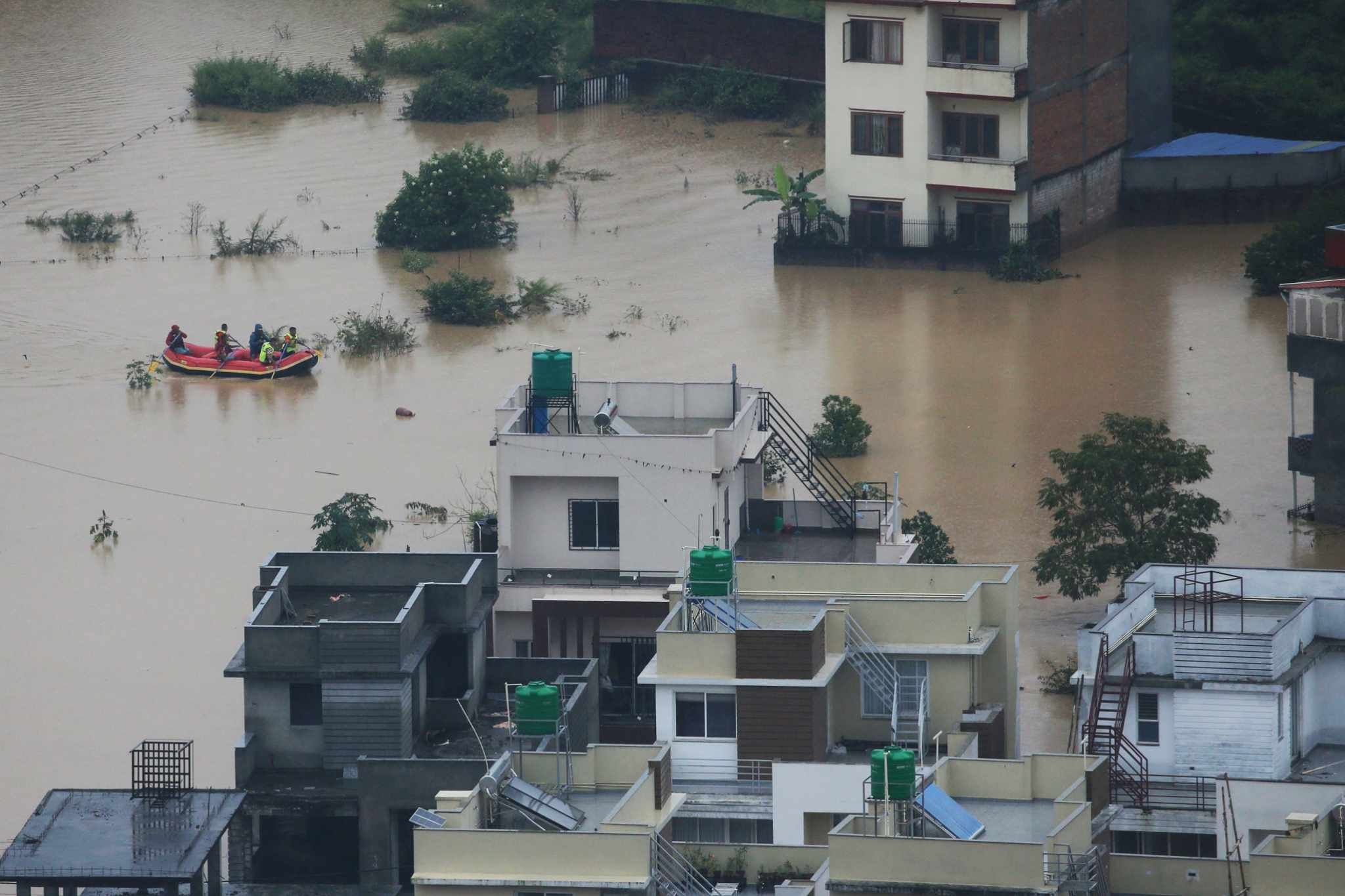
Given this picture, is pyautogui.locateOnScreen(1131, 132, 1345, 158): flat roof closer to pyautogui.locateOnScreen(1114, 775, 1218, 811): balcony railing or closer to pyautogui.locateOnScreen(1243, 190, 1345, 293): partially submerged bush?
pyautogui.locateOnScreen(1243, 190, 1345, 293): partially submerged bush

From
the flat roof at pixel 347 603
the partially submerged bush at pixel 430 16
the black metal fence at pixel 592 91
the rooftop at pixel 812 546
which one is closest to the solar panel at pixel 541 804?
the flat roof at pixel 347 603

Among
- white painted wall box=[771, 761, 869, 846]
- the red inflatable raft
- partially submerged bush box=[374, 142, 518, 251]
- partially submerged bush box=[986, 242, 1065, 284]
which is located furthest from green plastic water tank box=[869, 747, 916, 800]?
partially submerged bush box=[374, 142, 518, 251]

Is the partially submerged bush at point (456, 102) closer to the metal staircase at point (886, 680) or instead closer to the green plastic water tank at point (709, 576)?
the green plastic water tank at point (709, 576)

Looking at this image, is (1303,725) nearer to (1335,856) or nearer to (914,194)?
(1335,856)

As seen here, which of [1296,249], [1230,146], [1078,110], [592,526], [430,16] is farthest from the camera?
[430,16]

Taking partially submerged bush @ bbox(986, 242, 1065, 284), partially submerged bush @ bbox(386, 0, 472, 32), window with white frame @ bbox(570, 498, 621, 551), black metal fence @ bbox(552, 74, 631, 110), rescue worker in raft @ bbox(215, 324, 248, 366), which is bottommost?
window with white frame @ bbox(570, 498, 621, 551)

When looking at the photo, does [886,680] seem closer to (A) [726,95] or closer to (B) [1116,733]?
(B) [1116,733]

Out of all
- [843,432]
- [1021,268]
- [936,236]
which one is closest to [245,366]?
[843,432]

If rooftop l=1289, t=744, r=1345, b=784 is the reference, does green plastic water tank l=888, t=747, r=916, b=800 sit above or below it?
above
